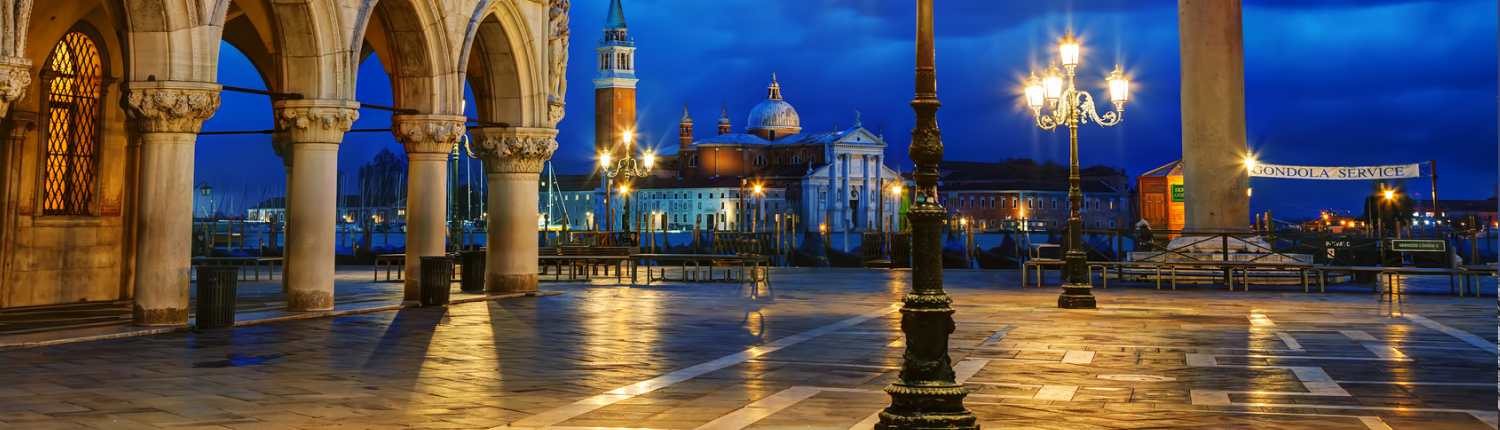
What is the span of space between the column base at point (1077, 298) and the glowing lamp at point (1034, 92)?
313cm

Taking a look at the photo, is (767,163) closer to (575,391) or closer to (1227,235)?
(1227,235)

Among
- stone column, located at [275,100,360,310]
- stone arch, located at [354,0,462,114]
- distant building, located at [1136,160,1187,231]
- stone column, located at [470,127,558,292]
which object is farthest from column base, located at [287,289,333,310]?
distant building, located at [1136,160,1187,231]

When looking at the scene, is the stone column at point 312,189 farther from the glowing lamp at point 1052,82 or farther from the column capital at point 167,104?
the glowing lamp at point 1052,82

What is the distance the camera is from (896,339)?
43.4 ft

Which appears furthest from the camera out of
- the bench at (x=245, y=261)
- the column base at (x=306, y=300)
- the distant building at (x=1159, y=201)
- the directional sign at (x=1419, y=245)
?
the distant building at (x=1159, y=201)

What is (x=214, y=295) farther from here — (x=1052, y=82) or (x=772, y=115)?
(x=772, y=115)

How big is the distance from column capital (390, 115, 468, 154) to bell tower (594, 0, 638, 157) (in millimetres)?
115190

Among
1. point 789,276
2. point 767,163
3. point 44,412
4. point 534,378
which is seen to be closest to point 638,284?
point 789,276

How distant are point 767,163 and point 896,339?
436 feet

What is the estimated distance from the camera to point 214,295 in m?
13.6

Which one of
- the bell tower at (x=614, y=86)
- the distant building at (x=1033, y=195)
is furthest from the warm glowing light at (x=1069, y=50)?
the distant building at (x=1033, y=195)

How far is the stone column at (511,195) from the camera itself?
2000 centimetres

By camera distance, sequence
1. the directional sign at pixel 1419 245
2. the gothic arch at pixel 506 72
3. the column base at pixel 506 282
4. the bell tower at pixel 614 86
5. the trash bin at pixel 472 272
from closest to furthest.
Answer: the gothic arch at pixel 506 72
the column base at pixel 506 282
the trash bin at pixel 472 272
the directional sign at pixel 1419 245
the bell tower at pixel 614 86

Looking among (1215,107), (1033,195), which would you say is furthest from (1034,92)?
(1033,195)
